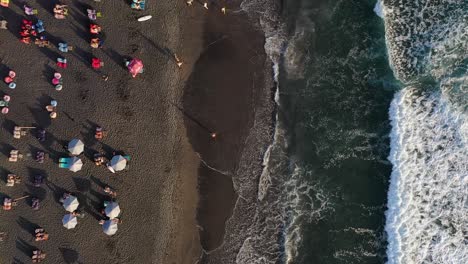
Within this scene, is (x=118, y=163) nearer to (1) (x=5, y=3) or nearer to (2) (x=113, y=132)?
(2) (x=113, y=132)

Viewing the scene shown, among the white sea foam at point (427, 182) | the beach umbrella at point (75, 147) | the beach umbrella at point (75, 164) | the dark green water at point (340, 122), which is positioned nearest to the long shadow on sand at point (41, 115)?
the beach umbrella at point (75, 147)

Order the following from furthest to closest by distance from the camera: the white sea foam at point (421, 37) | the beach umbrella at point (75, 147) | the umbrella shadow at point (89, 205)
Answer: the white sea foam at point (421, 37) < the umbrella shadow at point (89, 205) < the beach umbrella at point (75, 147)

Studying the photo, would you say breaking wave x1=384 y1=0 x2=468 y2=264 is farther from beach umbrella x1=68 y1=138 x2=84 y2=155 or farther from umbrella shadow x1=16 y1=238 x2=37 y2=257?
umbrella shadow x1=16 y1=238 x2=37 y2=257

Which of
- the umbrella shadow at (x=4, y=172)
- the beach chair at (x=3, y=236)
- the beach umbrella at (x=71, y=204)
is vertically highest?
the umbrella shadow at (x=4, y=172)

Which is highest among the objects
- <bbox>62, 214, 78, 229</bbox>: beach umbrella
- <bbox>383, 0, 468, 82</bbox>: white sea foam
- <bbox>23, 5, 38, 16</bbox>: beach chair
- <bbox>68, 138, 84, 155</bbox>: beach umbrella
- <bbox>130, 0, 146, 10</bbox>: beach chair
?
<bbox>383, 0, 468, 82</bbox>: white sea foam

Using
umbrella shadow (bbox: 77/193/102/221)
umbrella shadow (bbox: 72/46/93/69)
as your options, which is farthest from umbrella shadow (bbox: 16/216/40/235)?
umbrella shadow (bbox: 72/46/93/69)

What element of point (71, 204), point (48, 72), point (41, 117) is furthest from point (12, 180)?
point (48, 72)

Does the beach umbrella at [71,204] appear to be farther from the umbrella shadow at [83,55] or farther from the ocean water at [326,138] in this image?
the ocean water at [326,138]

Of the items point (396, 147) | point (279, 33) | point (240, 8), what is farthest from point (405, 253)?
point (240, 8)
